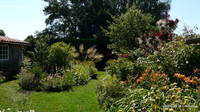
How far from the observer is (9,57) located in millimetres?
18141

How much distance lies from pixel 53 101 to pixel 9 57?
33.6 ft

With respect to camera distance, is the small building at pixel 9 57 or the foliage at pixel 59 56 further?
the small building at pixel 9 57

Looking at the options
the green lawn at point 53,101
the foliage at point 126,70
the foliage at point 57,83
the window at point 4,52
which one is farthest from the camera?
the window at point 4,52

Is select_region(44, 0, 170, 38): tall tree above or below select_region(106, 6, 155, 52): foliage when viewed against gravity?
above

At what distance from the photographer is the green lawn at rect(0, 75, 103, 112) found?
25.4ft

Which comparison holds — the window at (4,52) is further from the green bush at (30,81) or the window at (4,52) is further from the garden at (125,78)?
the green bush at (30,81)

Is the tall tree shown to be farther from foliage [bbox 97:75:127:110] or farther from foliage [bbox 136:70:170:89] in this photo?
foliage [bbox 136:70:170:89]

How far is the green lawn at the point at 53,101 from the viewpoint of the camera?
774 cm

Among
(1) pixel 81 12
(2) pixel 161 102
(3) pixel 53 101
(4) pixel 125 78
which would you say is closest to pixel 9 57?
(3) pixel 53 101

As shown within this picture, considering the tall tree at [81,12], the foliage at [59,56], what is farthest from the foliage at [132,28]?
the tall tree at [81,12]

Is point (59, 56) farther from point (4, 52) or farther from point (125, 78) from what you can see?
point (125, 78)

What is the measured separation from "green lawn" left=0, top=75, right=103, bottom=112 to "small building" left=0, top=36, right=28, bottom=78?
20.3ft

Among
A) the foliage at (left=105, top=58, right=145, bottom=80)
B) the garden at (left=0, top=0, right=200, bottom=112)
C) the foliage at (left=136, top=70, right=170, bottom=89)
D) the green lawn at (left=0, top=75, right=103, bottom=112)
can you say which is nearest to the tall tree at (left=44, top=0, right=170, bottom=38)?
the garden at (left=0, top=0, right=200, bottom=112)

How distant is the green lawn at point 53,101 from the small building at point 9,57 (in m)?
6.19
